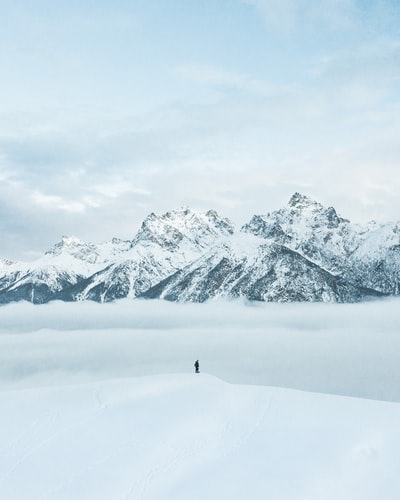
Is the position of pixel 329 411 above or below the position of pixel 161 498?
above

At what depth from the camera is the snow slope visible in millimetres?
35438

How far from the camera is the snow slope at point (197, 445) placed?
1395 inches

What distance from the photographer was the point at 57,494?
35.8 metres

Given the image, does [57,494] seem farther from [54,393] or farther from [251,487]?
[54,393]

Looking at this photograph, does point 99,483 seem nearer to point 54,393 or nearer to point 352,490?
point 352,490

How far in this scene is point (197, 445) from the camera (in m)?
41.8

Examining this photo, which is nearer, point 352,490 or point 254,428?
point 352,490

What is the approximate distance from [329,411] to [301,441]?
755cm

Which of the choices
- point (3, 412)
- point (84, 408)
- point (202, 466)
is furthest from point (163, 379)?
point (202, 466)

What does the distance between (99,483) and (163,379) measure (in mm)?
24556

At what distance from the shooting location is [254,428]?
1770 inches

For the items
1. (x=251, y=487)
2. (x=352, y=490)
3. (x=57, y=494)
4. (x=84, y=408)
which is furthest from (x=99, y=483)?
(x=352, y=490)

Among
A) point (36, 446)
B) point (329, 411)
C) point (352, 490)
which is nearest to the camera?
point (352, 490)

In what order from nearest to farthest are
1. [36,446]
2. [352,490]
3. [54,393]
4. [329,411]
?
1. [352,490]
2. [36,446]
3. [329,411]
4. [54,393]
